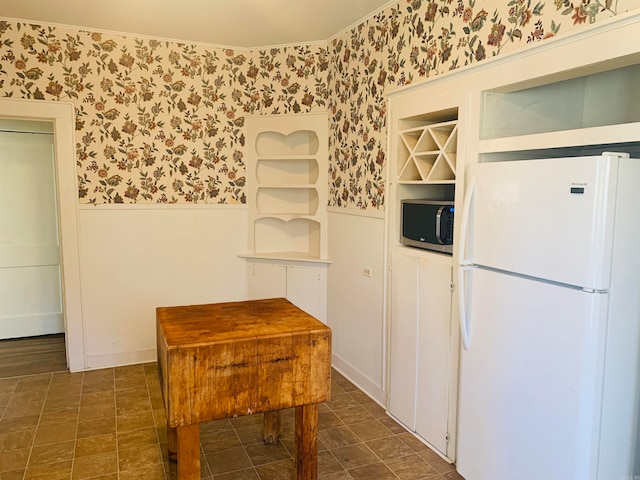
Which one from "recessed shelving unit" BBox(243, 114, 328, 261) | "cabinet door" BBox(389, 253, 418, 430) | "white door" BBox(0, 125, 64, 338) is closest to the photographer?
"cabinet door" BBox(389, 253, 418, 430)

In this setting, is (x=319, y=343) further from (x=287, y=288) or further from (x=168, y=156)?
(x=168, y=156)

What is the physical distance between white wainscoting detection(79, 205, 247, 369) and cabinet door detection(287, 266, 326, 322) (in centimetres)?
52

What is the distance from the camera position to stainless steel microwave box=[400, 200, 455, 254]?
2.64m

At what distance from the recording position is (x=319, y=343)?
7.21 ft

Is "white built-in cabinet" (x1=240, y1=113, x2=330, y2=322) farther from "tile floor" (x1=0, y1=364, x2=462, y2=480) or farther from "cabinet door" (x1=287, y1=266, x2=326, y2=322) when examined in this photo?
"tile floor" (x1=0, y1=364, x2=462, y2=480)

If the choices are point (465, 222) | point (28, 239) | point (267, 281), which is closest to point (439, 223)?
point (465, 222)

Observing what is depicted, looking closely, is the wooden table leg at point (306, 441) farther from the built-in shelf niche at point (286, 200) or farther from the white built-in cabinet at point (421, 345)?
the built-in shelf niche at point (286, 200)

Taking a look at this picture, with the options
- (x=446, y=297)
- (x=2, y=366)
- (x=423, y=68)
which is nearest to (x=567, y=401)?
(x=446, y=297)

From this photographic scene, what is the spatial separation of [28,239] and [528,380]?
4.66 metres

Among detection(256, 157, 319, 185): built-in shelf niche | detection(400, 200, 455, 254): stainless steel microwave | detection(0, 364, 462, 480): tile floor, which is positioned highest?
detection(256, 157, 319, 185): built-in shelf niche

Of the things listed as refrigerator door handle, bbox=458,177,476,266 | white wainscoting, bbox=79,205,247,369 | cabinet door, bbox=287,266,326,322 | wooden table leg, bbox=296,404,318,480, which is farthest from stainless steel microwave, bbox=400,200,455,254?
white wainscoting, bbox=79,205,247,369

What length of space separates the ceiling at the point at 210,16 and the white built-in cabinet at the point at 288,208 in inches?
28.3

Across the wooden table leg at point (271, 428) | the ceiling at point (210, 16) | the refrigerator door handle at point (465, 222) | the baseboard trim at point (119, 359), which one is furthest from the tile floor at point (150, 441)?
the ceiling at point (210, 16)

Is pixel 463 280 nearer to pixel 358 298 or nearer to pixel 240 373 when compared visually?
pixel 240 373
